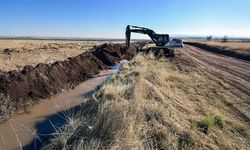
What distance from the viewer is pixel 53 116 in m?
9.49

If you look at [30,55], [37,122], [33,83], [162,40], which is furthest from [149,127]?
Answer: [162,40]

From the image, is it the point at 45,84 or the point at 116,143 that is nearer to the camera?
the point at 116,143

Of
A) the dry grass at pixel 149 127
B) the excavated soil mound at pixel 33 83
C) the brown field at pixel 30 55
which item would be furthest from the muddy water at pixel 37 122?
the brown field at pixel 30 55

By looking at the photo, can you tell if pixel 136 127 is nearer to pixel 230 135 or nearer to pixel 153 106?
pixel 153 106

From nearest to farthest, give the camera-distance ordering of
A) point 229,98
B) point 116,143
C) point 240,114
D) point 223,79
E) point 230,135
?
1. point 116,143
2. point 230,135
3. point 240,114
4. point 229,98
5. point 223,79

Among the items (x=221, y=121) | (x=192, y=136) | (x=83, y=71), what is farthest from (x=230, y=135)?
(x=83, y=71)

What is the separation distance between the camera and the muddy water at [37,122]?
283 inches

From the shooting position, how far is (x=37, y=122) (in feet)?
29.5

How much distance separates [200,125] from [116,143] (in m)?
2.73

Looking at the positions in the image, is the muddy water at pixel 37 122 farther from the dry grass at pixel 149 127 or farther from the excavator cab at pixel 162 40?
the excavator cab at pixel 162 40

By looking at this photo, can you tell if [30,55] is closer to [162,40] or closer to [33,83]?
[162,40]

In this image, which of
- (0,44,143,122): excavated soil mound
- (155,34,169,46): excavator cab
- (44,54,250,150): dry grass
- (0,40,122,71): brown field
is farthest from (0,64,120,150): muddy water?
(155,34,169,46): excavator cab

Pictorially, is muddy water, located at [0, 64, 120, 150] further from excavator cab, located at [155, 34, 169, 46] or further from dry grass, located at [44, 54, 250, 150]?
excavator cab, located at [155, 34, 169, 46]

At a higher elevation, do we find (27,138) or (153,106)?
(153,106)
